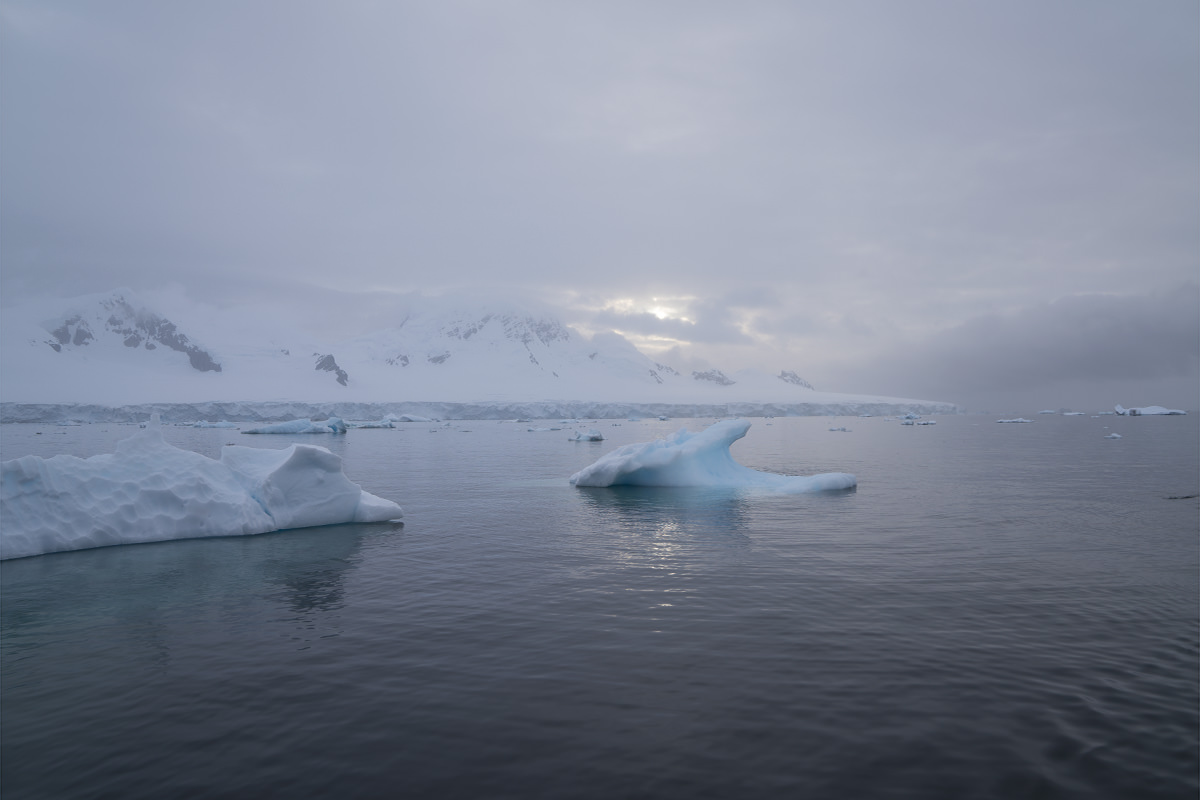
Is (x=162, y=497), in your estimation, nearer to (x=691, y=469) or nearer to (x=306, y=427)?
(x=691, y=469)

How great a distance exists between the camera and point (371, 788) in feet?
20.7

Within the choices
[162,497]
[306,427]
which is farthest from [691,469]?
[306,427]

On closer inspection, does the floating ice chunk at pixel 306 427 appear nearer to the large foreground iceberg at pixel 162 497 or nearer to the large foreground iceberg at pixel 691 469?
the large foreground iceberg at pixel 691 469

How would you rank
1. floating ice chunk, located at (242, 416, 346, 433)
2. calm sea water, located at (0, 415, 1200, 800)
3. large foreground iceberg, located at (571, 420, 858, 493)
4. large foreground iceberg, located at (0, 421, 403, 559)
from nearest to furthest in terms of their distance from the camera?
1. calm sea water, located at (0, 415, 1200, 800)
2. large foreground iceberg, located at (0, 421, 403, 559)
3. large foreground iceberg, located at (571, 420, 858, 493)
4. floating ice chunk, located at (242, 416, 346, 433)

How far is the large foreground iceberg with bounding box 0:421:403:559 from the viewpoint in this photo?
1634cm

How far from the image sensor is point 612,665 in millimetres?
9164

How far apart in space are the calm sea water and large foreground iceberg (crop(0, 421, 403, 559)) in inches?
31.5

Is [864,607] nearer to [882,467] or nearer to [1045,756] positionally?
[1045,756]

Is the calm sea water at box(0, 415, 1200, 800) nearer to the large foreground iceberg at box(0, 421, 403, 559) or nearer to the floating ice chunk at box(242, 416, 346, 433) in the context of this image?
the large foreground iceberg at box(0, 421, 403, 559)

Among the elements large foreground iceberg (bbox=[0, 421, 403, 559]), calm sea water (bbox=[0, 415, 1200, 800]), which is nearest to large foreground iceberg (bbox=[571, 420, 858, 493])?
calm sea water (bbox=[0, 415, 1200, 800])

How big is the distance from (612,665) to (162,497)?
51.1ft

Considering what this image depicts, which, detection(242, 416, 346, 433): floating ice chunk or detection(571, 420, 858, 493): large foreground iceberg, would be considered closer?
detection(571, 420, 858, 493): large foreground iceberg

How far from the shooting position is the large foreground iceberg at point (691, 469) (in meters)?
28.8

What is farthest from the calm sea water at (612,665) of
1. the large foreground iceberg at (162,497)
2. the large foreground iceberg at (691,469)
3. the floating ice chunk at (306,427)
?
the floating ice chunk at (306,427)
